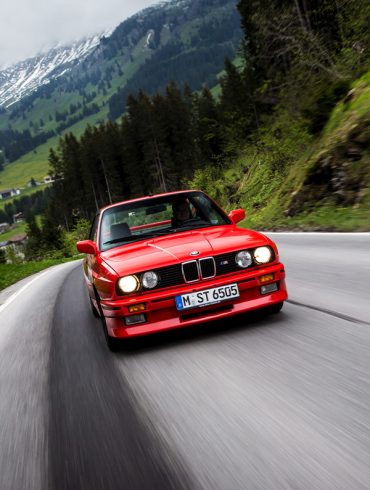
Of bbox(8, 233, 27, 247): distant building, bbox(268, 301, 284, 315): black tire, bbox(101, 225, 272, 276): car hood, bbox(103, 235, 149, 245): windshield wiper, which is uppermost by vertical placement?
bbox(103, 235, 149, 245): windshield wiper

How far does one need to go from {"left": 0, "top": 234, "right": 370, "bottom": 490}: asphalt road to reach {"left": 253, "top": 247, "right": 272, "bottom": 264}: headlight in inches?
23.1

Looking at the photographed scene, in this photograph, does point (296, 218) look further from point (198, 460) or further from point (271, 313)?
point (198, 460)

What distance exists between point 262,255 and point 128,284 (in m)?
1.25

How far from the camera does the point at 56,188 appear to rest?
269ft

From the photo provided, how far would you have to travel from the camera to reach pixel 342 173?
11.8m

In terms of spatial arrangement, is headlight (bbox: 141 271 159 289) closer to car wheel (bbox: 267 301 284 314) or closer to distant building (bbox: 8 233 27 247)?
car wheel (bbox: 267 301 284 314)

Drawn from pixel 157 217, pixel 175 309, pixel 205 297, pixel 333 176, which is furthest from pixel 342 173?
pixel 175 309

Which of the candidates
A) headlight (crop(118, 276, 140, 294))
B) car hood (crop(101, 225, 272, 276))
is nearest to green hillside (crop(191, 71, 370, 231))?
car hood (crop(101, 225, 272, 276))

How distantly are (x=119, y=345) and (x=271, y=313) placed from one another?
1491mm

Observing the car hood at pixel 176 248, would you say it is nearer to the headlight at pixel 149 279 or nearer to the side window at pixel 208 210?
the headlight at pixel 149 279

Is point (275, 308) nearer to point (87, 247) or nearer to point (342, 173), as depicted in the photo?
point (87, 247)

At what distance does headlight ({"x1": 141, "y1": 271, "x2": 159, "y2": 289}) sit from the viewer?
A: 4215mm

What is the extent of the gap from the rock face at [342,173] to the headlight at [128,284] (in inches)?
321

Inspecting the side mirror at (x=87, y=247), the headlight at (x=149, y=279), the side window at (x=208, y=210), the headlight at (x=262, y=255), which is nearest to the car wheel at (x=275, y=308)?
the headlight at (x=262, y=255)
